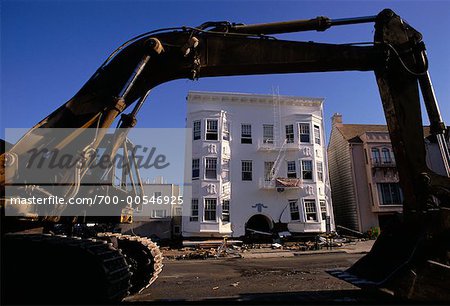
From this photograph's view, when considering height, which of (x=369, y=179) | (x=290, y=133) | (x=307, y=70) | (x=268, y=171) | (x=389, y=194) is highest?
(x=290, y=133)

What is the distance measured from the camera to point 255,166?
30.5 m

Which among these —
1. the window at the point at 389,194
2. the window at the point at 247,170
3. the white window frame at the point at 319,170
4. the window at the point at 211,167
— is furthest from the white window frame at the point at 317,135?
the window at the point at 211,167

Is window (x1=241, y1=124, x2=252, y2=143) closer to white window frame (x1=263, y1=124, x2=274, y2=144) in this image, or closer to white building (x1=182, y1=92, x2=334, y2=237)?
white building (x1=182, y1=92, x2=334, y2=237)

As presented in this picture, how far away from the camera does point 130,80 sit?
5.39 meters

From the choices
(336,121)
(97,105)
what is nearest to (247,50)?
(97,105)

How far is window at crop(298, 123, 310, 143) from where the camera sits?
1245 inches

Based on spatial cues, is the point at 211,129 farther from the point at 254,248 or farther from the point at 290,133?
the point at 254,248

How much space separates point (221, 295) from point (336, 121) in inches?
1335

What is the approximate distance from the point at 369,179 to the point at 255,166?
1147cm

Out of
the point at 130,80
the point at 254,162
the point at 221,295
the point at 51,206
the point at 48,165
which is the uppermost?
the point at 254,162

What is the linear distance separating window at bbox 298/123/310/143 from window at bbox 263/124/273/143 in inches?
114

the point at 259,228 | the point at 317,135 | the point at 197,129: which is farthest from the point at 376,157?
the point at 197,129

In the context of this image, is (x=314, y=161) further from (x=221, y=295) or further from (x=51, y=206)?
(x=51, y=206)

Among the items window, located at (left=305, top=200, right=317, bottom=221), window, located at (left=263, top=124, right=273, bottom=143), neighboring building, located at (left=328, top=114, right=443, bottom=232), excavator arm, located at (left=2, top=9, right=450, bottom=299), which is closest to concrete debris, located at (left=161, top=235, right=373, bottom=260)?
window, located at (left=305, top=200, right=317, bottom=221)
